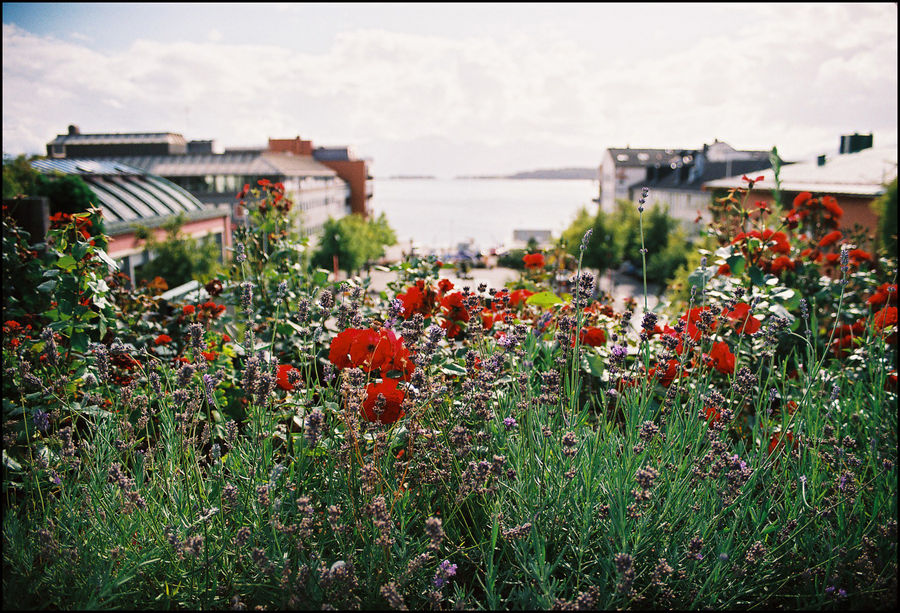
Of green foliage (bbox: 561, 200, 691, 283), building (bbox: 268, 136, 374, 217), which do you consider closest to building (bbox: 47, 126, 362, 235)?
building (bbox: 268, 136, 374, 217)

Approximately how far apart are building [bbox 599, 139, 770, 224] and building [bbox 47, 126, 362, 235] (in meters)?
24.2

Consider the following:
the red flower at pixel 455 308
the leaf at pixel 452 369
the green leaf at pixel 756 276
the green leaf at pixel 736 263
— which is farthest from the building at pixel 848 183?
the leaf at pixel 452 369

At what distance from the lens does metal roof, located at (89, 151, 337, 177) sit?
154 ft

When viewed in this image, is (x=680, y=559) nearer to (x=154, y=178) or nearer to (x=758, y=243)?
(x=758, y=243)

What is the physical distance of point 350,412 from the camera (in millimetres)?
1423

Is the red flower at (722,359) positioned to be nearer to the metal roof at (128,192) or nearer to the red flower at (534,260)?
the red flower at (534,260)

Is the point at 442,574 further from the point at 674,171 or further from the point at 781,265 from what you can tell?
the point at 674,171

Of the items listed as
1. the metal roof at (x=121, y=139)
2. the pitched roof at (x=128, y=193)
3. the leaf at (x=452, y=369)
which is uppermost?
the metal roof at (x=121, y=139)

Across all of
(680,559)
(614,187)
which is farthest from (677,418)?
(614,187)

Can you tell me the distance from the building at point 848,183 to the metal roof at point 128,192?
1638cm

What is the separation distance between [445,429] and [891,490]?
3.85 ft

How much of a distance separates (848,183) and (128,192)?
21665 mm

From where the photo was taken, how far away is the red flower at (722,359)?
6.82 ft

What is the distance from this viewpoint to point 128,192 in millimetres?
20656
